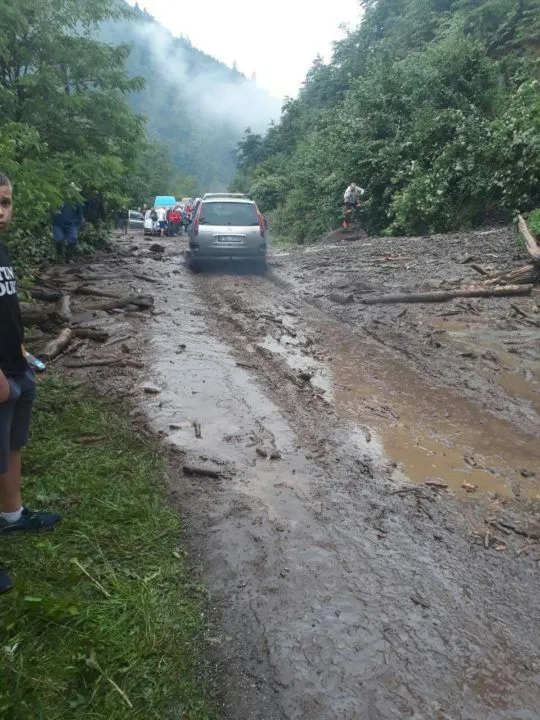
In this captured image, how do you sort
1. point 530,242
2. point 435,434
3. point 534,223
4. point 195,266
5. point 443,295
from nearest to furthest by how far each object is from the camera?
point 435,434 → point 443,295 → point 530,242 → point 534,223 → point 195,266

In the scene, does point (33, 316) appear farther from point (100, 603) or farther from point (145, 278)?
point (100, 603)

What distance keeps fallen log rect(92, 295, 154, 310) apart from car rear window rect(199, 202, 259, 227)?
4438mm

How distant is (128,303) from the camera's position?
9195mm

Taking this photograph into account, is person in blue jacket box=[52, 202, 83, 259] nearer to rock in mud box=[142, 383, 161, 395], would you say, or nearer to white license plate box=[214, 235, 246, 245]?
white license plate box=[214, 235, 246, 245]

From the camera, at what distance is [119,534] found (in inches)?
129

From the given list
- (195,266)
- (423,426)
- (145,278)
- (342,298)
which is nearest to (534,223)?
(342,298)

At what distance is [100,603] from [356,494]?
189 cm

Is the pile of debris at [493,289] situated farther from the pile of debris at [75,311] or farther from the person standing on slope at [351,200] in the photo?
the person standing on slope at [351,200]

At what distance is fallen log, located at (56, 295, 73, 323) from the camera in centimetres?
804

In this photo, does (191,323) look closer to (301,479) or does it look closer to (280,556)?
(301,479)

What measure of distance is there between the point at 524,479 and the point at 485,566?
48.9 inches

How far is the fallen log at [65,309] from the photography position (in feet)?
26.4

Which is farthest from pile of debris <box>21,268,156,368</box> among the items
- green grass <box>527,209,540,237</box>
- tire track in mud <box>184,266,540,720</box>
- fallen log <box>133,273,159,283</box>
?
green grass <box>527,209,540,237</box>

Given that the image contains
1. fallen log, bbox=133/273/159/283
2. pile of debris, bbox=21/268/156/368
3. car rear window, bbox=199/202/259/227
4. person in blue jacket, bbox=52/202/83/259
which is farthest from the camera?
car rear window, bbox=199/202/259/227
